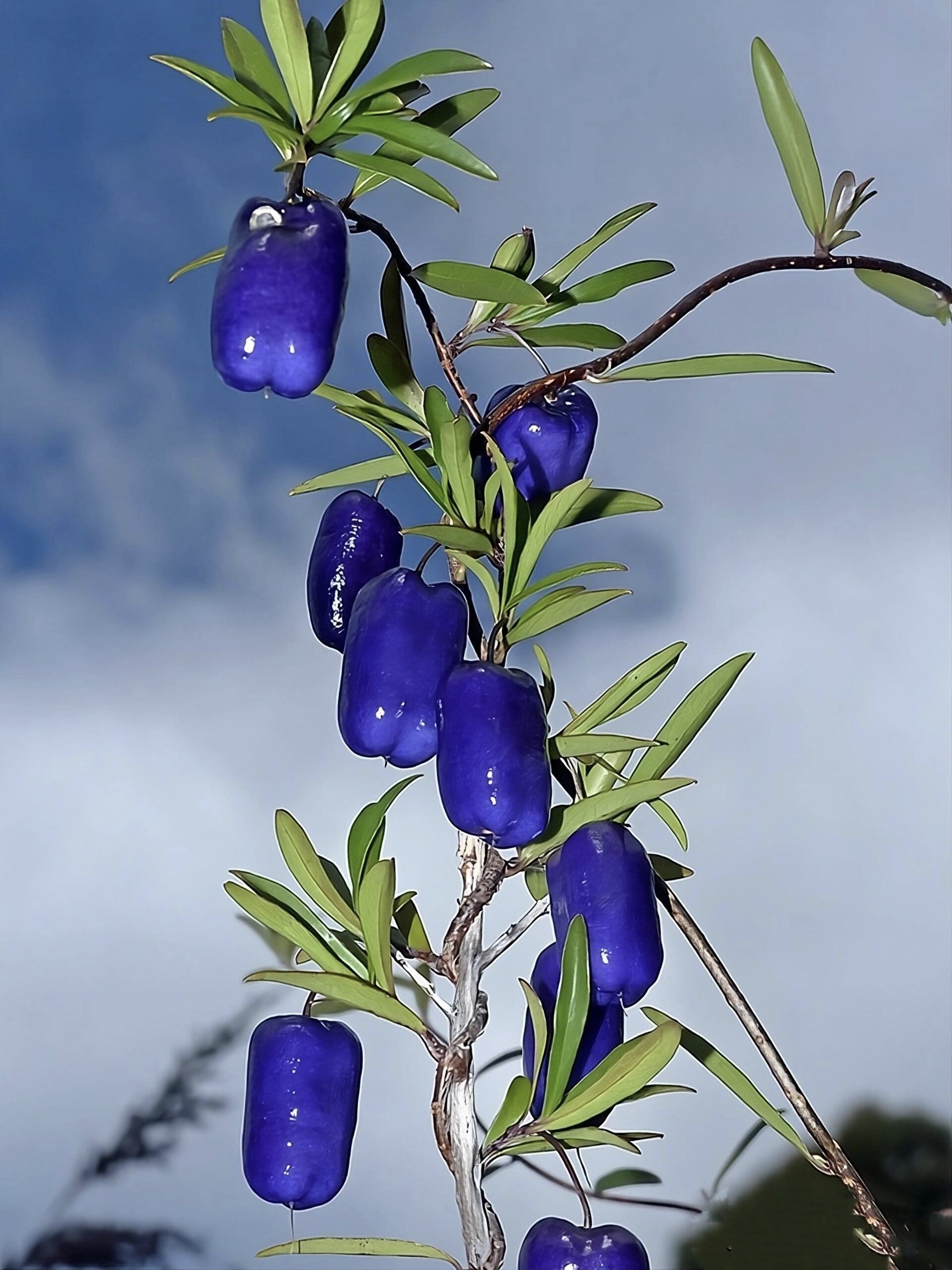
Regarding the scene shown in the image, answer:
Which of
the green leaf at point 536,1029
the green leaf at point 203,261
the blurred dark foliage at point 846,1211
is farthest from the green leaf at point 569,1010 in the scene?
the blurred dark foliage at point 846,1211

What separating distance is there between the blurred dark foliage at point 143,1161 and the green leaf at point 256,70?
652 millimetres

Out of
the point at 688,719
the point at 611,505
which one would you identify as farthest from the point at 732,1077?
the point at 611,505

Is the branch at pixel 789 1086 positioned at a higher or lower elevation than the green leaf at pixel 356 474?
lower

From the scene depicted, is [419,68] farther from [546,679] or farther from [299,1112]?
[299,1112]

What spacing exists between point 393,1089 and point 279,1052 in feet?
1.46

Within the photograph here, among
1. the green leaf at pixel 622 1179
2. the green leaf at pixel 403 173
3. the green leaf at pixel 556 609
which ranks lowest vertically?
the green leaf at pixel 622 1179

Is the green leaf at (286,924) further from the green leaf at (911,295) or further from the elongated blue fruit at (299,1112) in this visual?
the green leaf at (911,295)

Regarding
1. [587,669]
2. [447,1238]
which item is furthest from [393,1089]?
[587,669]

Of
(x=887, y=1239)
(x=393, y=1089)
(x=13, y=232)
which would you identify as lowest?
(x=887, y=1239)

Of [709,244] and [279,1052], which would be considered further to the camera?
[709,244]

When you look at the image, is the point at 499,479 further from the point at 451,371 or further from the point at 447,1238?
the point at 447,1238

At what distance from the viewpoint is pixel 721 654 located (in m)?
1.06

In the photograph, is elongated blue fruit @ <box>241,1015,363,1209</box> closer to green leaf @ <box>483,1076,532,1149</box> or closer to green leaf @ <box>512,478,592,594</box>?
green leaf @ <box>483,1076,532,1149</box>

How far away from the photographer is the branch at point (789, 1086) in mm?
571
